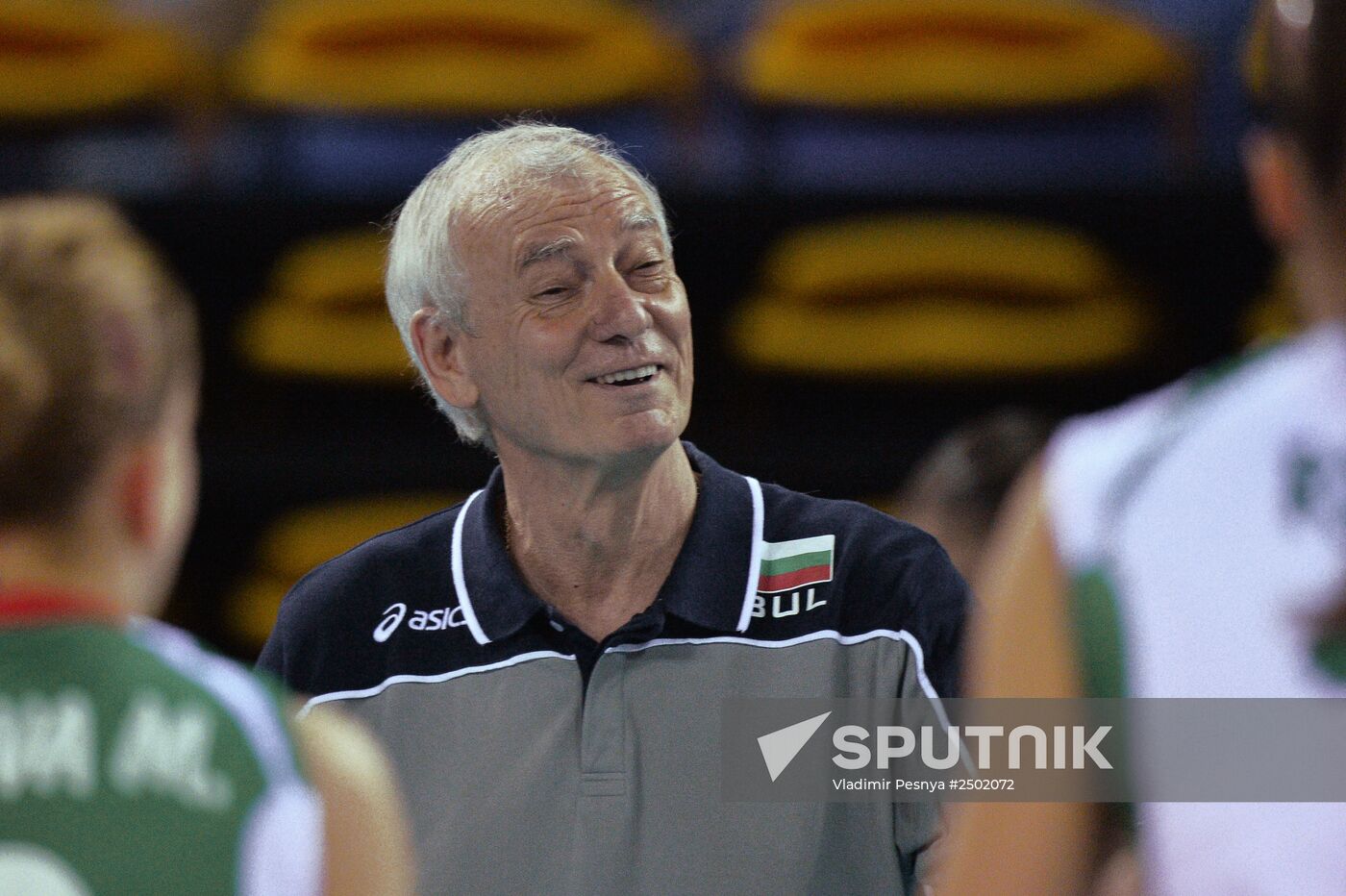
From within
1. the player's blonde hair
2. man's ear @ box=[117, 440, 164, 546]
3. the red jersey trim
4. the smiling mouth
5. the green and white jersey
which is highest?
the smiling mouth

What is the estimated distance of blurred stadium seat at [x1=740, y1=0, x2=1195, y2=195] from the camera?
4184mm

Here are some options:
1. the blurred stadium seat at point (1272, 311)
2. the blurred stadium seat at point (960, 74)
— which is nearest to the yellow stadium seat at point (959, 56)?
the blurred stadium seat at point (960, 74)

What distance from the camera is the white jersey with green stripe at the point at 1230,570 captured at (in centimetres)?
88

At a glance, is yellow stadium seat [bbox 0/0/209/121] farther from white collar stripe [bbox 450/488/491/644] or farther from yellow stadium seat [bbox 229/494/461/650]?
white collar stripe [bbox 450/488/491/644]

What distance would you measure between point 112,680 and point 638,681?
30.3 inches

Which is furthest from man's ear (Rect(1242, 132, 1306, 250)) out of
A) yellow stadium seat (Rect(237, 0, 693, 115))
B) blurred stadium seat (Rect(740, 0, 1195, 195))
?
yellow stadium seat (Rect(237, 0, 693, 115))

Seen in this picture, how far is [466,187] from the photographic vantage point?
6.05ft

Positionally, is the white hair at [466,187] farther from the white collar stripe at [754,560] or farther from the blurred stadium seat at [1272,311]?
the blurred stadium seat at [1272,311]

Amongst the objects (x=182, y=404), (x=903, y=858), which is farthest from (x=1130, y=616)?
(x=903, y=858)

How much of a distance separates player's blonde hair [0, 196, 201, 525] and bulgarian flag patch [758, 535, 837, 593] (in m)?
0.83

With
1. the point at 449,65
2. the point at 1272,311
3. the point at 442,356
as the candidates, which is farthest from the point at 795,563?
the point at 449,65

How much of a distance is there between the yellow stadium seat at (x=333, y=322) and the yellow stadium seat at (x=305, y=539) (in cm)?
36

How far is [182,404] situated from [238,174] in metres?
3.82

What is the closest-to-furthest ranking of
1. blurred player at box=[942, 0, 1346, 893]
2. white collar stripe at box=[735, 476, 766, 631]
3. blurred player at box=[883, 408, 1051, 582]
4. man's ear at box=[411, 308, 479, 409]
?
blurred player at box=[942, 0, 1346, 893], white collar stripe at box=[735, 476, 766, 631], man's ear at box=[411, 308, 479, 409], blurred player at box=[883, 408, 1051, 582]
